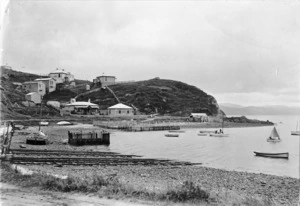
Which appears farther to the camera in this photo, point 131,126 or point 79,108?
point 79,108

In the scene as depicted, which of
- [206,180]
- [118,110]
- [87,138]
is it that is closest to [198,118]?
[118,110]

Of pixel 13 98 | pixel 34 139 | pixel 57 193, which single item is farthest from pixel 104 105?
pixel 57 193

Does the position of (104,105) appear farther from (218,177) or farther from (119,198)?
(119,198)

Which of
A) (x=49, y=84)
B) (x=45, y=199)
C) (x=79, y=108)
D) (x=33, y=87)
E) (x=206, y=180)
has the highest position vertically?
(x=49, y=84)

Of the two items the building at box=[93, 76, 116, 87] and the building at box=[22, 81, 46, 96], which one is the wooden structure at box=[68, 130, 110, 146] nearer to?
the building at box=[22, 81, 46, 96]

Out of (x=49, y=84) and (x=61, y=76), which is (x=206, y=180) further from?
(x=61, y=76)
